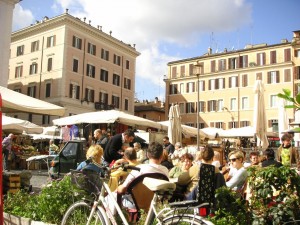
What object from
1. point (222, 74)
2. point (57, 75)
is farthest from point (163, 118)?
point (57, 75)

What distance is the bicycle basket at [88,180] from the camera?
13.4 feet

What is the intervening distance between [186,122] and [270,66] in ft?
45.7

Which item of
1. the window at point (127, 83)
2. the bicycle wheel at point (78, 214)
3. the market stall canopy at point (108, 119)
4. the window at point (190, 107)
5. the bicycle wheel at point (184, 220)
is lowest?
the bicycle wheel at point (78, 214)

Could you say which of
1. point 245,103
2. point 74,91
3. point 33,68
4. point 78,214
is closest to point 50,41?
point 33,68

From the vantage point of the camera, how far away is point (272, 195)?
3.50 meters

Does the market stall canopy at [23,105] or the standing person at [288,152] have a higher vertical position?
the market stall canopy at [23,105]

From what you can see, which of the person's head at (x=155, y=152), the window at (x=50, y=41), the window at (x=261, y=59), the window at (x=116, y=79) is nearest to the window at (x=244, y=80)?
the window at (x=261, y=59)

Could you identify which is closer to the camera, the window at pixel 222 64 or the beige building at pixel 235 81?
the beige building at pixel 235 81

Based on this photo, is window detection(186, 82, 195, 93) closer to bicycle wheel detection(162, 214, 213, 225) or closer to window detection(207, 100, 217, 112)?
window detection(207, 100, 217, 112)

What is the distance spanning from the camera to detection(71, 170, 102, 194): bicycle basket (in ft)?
13.4

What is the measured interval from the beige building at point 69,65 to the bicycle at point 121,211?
35941mm

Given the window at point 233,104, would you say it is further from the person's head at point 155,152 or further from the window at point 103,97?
the person's head at point 155,152

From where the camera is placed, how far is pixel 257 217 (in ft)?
11.3

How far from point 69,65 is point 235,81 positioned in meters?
22.0
